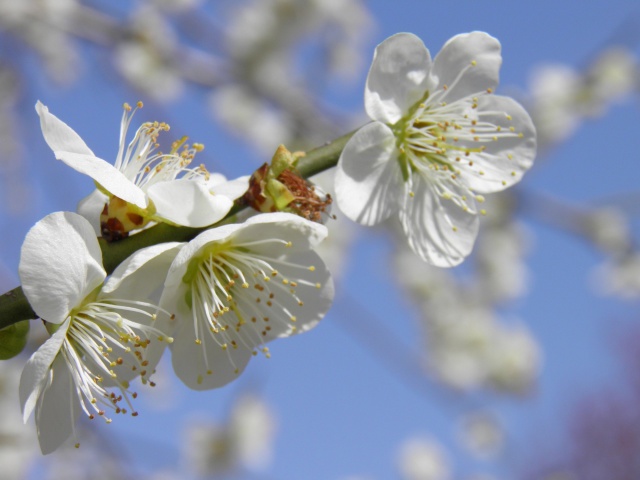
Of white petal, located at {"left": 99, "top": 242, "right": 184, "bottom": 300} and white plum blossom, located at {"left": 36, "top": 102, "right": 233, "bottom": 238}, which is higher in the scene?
white plum blossom, located at {"left": 36, "top": 102, "right": 233, "bottom": 238}

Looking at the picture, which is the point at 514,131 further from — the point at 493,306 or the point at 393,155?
the point at 493,306

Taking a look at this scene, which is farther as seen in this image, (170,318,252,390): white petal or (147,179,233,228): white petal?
(170,318,252,390): white petal

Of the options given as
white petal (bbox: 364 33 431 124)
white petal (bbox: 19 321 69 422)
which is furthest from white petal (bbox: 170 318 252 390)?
white petal (bbox: 364 33 431 124)

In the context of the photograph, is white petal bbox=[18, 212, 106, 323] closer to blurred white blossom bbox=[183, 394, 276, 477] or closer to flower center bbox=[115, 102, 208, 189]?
flower center bbox=[115, 102, 208, 189]

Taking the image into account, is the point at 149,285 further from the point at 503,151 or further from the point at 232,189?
the point at 503,151

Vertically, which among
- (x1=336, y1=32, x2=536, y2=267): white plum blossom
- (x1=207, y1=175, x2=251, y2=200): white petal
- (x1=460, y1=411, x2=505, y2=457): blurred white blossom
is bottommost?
(x1=207, y1=175, x2=251, y2=200): white petal
